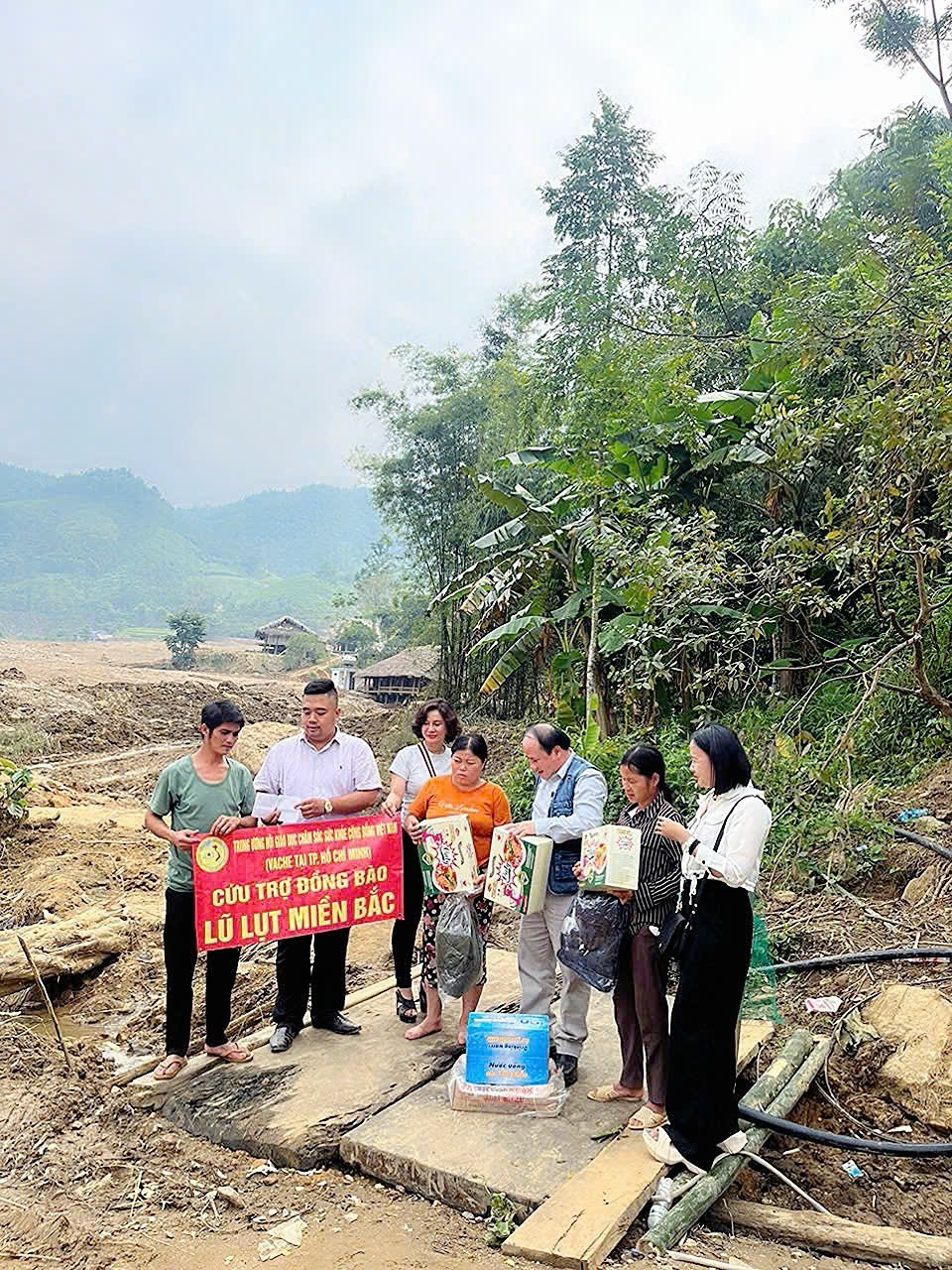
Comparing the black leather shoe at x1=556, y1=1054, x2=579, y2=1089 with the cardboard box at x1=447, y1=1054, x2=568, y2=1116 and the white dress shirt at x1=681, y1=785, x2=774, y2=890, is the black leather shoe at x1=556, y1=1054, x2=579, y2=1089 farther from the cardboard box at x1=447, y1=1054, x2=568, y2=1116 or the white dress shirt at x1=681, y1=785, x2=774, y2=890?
the white dress shirt at x1=681, y1=785, x2=774, y2=890

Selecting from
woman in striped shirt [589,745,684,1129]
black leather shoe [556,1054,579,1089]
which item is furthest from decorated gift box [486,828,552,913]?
black leather shoe [556,1054,579,1089]

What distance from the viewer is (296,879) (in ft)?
13.6

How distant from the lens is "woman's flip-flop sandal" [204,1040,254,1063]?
4090 millimetres

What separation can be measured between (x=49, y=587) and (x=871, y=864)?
341 feet

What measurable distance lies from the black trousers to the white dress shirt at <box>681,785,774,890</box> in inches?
3.3

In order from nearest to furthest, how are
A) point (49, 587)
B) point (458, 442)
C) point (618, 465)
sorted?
point (618, 465) → point (458, 442) → point (49, 587)

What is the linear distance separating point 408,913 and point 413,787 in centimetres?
62

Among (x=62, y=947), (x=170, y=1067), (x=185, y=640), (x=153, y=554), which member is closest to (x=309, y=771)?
(x=170, y=1067)

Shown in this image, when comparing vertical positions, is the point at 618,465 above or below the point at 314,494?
below

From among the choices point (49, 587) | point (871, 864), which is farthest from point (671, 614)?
point (49, 587)

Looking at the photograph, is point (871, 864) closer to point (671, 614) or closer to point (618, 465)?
point (671, 614)

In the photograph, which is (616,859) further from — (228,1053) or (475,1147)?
(228,1053)

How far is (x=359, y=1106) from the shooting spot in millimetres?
3625

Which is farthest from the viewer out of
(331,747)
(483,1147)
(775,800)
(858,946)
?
(775,800)
